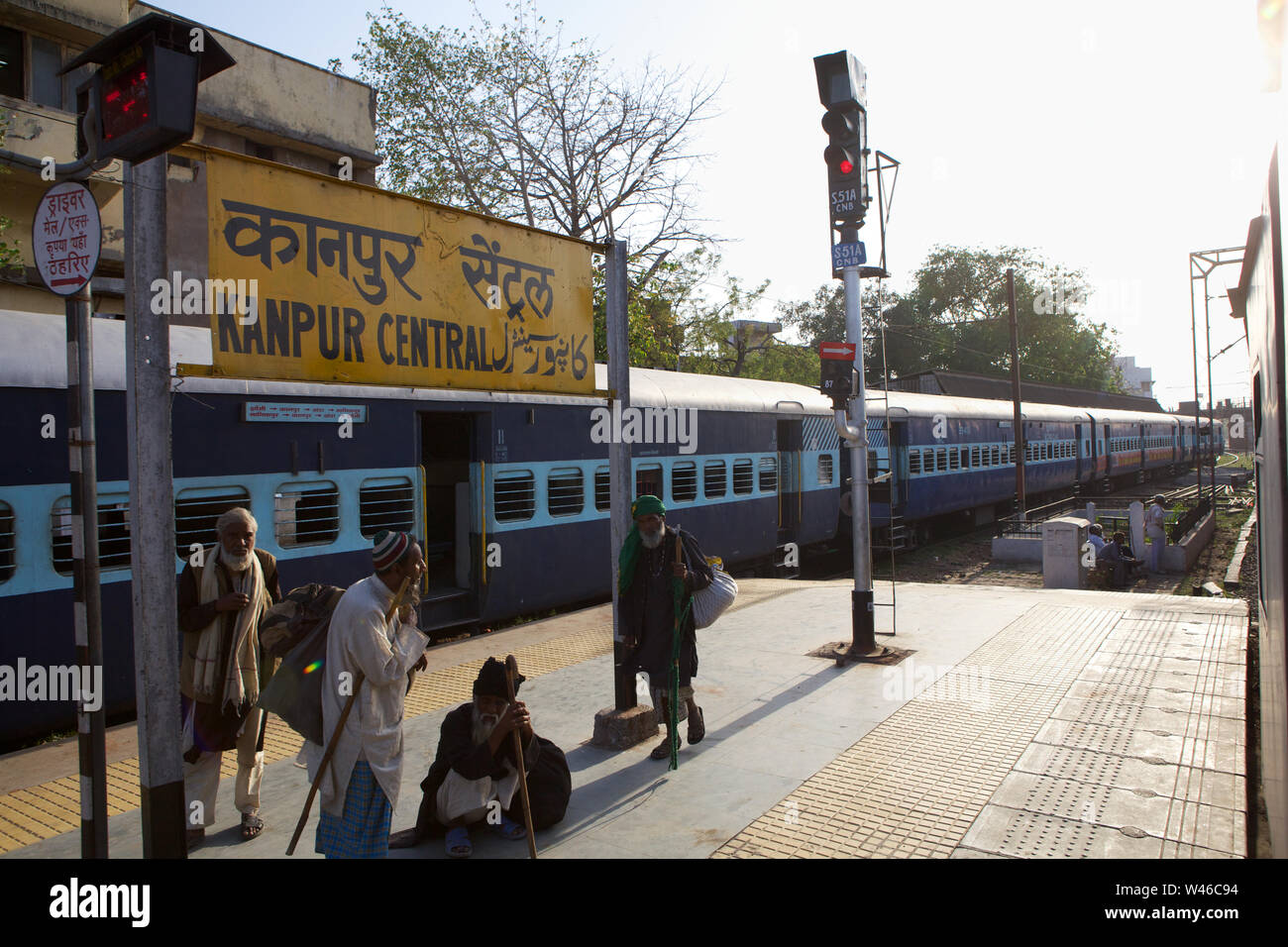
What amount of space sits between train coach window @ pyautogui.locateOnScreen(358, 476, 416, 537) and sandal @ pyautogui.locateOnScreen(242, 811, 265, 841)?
3.76 meters

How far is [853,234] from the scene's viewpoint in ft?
27.4

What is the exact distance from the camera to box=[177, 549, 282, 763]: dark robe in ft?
14.8

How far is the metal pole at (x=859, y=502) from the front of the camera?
8117 mm

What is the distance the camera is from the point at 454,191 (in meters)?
24.5

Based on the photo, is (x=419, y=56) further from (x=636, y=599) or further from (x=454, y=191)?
(x=636, y=599)

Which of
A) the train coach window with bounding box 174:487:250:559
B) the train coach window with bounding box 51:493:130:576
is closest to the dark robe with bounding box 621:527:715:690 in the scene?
the train coach window with bounding box 174:487:250:559

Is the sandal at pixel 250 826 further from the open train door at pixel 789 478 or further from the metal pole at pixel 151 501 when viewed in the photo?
the open train door at pixel 789 478

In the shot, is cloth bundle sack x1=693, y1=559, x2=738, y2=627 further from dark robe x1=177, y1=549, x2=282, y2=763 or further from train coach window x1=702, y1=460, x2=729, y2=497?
train coach window x1=702, y1=460, x2=729, y2=497

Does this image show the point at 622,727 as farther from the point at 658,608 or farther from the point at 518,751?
the point at 518,751

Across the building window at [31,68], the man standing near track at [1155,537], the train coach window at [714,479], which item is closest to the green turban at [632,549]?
the train coach window at [714,479]

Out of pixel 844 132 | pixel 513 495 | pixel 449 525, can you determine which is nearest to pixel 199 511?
pixel 513 495

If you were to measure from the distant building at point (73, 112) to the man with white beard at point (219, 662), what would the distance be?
8895mm
